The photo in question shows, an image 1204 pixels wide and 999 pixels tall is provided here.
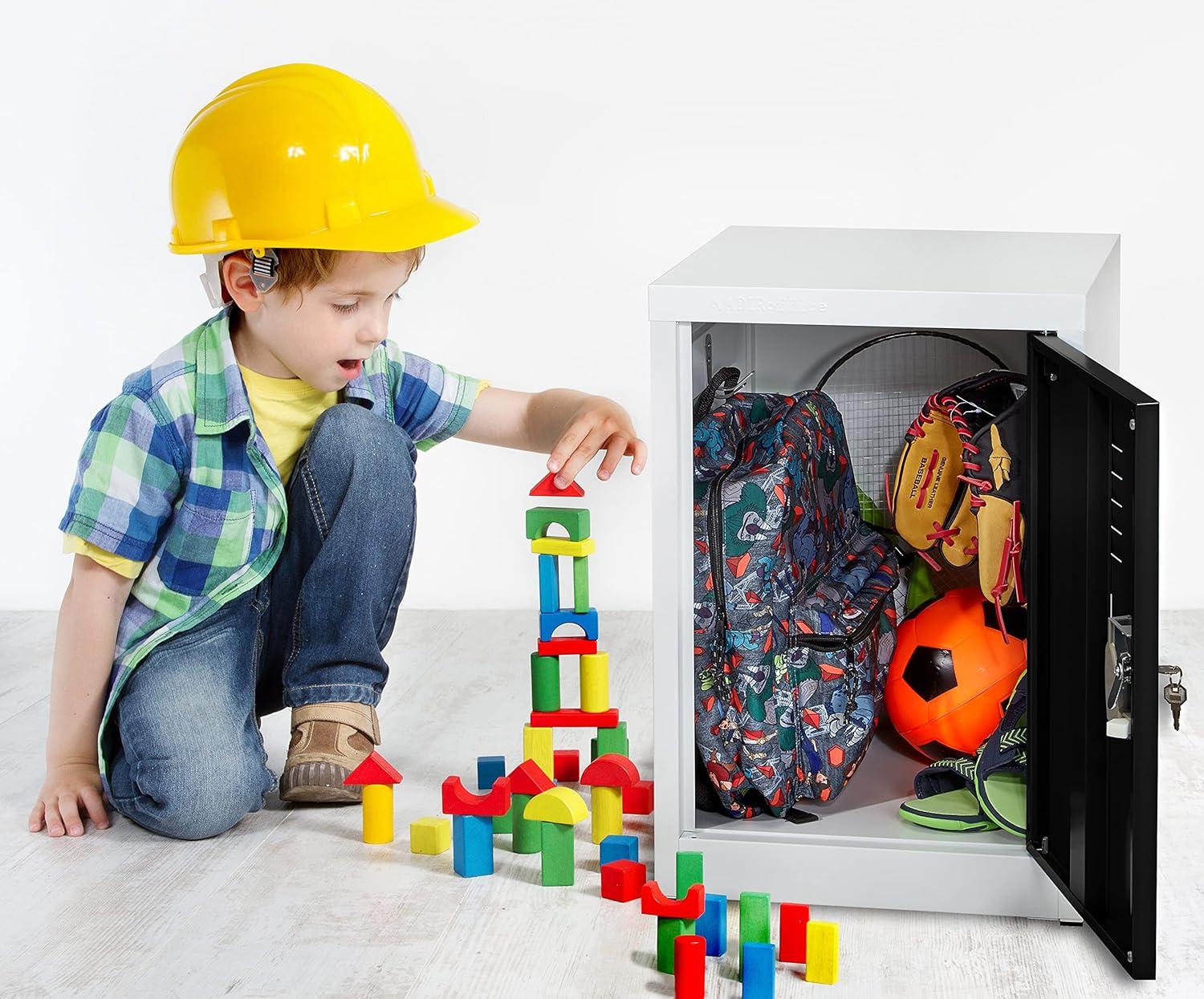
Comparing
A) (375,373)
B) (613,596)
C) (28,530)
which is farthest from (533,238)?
(28,530)

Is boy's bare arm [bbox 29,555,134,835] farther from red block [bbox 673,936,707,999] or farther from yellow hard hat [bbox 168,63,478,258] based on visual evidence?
red block [bbox 673,936,707,999]

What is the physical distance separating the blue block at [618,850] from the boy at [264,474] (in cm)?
34

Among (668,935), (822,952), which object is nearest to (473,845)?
(668,935)

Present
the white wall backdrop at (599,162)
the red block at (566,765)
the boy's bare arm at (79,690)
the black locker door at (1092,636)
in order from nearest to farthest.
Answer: the black locker door at (1092,636)
the boy's bare arm at (79,690)
the red block at (566,765)
the white wall backdrop at (599,162)

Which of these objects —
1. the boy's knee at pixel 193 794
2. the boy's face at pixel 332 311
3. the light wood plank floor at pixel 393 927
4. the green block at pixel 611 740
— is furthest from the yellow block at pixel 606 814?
the boy's face at pixel 332 311

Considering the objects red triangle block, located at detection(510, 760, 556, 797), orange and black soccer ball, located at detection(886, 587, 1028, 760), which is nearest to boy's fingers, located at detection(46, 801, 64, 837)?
red triangle block, located at detection(510, 760, 556, 797)

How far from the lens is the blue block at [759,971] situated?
107 cm

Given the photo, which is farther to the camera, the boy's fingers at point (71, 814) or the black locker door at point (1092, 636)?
the boy's fingers at point (71, 814)

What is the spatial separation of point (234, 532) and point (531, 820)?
42cm

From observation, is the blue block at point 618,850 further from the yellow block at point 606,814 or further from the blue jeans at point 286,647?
the blue jeans at point 286,647

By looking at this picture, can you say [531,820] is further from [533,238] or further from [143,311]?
[143,311]

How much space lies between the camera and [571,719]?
4.91 ft

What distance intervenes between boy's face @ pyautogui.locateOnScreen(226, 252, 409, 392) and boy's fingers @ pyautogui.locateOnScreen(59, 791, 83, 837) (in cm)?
50

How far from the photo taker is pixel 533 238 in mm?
2408
